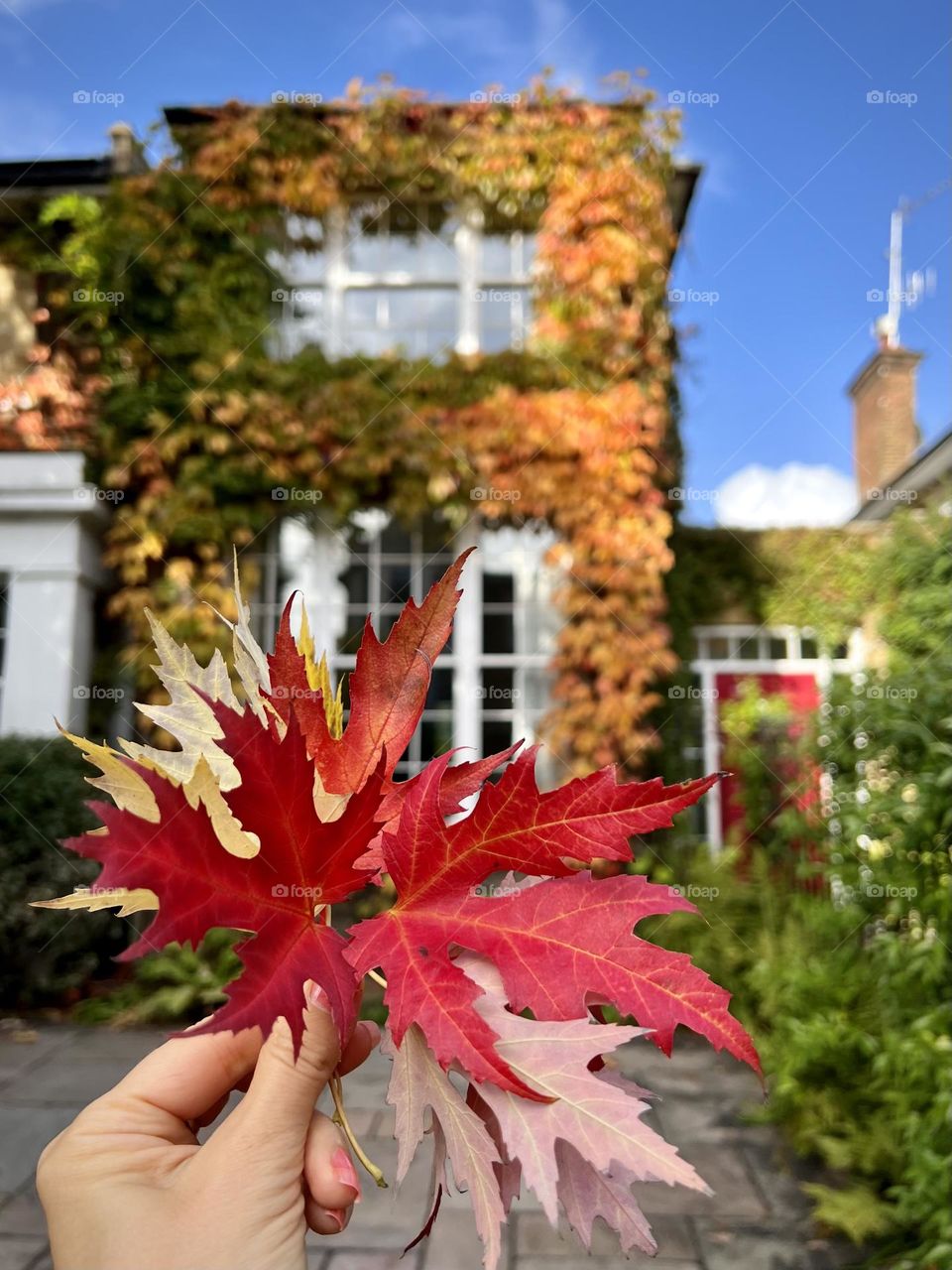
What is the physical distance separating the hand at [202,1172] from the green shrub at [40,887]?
14.6ft

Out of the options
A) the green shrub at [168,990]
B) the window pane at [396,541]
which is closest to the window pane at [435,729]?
the window pane at [396,541]

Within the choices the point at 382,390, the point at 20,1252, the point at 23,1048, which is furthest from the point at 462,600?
the point at 20,1252

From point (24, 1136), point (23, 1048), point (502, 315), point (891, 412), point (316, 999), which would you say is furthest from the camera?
point (891, 412)

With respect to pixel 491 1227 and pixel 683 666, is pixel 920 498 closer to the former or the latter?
pixel 683 666

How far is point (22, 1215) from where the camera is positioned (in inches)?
117

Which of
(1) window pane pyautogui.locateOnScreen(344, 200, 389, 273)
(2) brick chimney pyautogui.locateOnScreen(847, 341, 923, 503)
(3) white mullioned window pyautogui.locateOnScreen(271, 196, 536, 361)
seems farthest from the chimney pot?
(2) brick chimney pyautogui.locateOnScreen(847, 341, 923, 503)

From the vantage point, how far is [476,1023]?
519 millimetres

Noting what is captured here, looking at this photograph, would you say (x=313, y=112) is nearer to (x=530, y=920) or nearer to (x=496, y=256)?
(x=496, y=256)

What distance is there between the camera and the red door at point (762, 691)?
306 inches

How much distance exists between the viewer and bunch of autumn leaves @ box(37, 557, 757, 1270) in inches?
19.8

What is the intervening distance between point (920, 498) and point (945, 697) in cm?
498

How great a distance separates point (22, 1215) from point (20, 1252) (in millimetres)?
226

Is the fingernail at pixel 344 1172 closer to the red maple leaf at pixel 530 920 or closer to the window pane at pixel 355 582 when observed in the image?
the red maple leaf at pixel 530 920

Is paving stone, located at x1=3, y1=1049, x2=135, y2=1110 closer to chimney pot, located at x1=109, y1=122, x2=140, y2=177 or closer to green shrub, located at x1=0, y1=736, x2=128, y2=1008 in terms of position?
green shrub, located at x1=0, y1=736, x2=128, y2=1008
